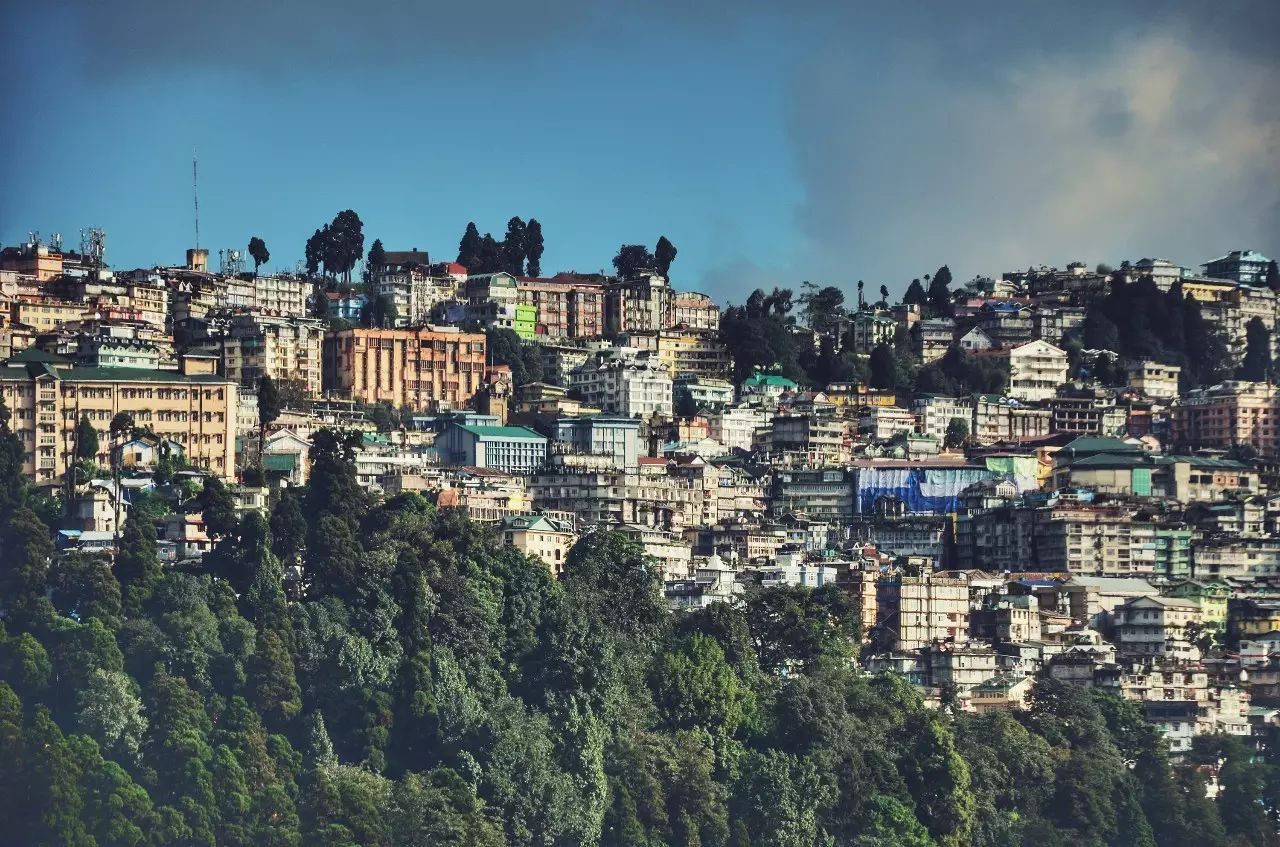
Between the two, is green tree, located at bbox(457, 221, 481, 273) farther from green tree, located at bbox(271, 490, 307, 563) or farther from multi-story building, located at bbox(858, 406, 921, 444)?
green tree, located at bbox(271, 490, 307, 563)

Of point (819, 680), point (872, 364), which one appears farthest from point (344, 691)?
point (872, 364)

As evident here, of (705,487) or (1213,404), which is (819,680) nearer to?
(705,487)

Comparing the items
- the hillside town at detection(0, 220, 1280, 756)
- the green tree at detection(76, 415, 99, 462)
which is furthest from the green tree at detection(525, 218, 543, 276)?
the green tree at detection(76, 415, 99, 462)

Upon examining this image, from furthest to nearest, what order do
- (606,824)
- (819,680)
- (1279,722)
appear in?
(1279,722) → (819,680) → (606,824)

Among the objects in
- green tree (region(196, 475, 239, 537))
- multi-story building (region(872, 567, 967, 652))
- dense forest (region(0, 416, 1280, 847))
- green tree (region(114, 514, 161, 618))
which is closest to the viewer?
dense forest (region(0, 416, 1280, 847))

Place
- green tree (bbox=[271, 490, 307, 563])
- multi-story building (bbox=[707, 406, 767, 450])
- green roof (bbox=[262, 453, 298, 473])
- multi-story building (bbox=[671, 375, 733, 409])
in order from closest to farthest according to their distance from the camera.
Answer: green tree (bbox=[271, 490, 307, 563]) → green roof (bbox=[262, 453, 298, 473]) → multi-story building (bbox=[707, 406, 767, 450]) → multi-story building (bbox=[671, 375, 733, 409])

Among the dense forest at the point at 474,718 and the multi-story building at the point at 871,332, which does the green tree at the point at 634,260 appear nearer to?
the multi-story building at the point at 871,332

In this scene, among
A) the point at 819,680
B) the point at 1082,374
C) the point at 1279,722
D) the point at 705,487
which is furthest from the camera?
the point at 1082,374
